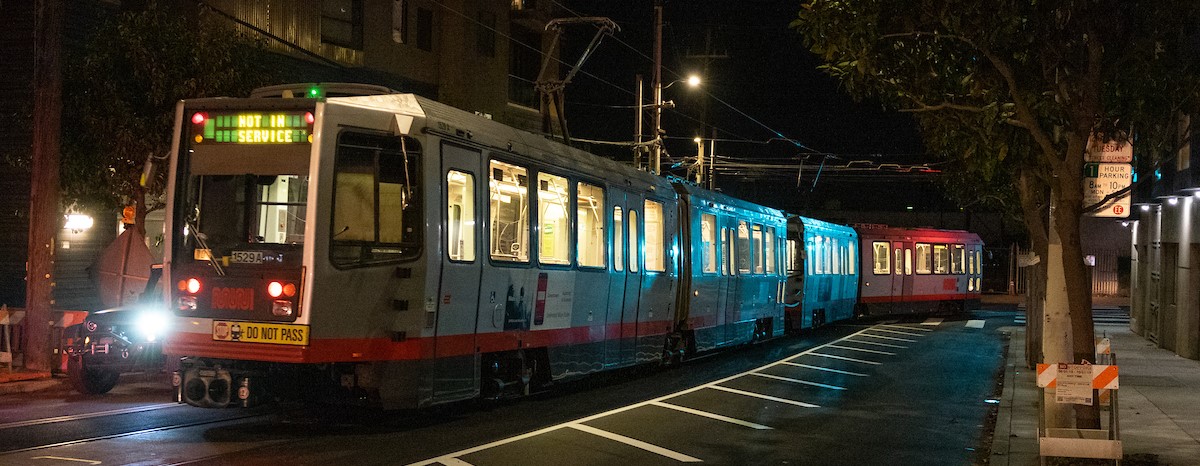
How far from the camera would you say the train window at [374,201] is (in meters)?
10.9

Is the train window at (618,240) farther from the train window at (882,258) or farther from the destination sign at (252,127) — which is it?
the train window at (882,258)

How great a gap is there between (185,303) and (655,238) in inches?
366

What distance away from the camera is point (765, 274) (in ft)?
86.2

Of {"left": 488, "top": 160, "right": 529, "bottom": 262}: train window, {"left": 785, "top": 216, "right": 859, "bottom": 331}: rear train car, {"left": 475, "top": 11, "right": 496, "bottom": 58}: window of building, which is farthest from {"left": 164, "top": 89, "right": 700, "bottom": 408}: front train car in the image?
{"left": 475, "top": 11, "right": 496, "bottom": 58}: window of building

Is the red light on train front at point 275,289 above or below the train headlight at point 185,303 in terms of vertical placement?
above

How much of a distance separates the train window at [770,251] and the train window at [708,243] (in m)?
4.25

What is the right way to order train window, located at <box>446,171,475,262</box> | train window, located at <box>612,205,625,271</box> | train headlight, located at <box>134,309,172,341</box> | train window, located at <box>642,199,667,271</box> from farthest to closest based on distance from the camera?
train window, located at <box>642,199,667,271</box> < train window, located at <box>612,205,625,271</box> < train headlight, located at <box>134,309,172,341</box> < train window, located at <box>446,171,475,262</box>

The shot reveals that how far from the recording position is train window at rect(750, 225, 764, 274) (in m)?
25.3

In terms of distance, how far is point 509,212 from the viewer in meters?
13.5

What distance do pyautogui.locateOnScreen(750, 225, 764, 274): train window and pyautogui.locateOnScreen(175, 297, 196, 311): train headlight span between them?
15.8 meters

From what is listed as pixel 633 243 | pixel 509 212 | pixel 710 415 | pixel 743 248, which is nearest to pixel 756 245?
pixel 743 248

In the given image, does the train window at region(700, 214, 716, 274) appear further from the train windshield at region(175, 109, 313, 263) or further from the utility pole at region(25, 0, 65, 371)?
the train windshield at region(175, 109, 313, 263)

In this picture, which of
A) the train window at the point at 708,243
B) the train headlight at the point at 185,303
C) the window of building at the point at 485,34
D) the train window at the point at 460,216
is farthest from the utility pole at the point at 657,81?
the train headlight at the point at 185,303

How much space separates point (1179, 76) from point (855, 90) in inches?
127
